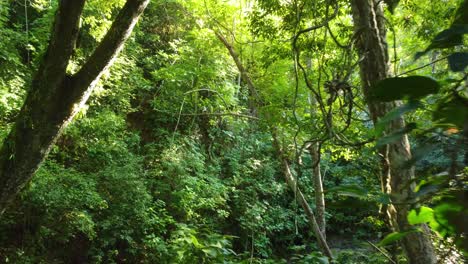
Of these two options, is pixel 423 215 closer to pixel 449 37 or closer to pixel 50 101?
pixel 449 37

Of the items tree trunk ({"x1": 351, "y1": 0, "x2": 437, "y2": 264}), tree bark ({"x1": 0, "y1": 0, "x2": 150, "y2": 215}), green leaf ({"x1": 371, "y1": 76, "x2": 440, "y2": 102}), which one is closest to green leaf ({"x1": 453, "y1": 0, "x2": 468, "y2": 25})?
green leaf ({"x1": 371, "y1": 76, "x2": 440, "y2": 102})

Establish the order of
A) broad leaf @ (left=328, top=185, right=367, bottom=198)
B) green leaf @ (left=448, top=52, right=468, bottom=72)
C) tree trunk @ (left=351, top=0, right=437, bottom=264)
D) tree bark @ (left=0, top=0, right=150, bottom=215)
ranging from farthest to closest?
tree bark @ (left=0, top=0, right=150, bottom=215) → tree trunk @ (left=351, top=0, right=437, bottom=264) → broad leaf @ (left=328, top=185, right=367, bottom=198) → green leaf @ (left=448, top=52, right=468, bottom=72)

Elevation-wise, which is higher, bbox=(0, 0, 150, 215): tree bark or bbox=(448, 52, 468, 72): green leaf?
bbox=(0, 0, 150, 215): tree bark

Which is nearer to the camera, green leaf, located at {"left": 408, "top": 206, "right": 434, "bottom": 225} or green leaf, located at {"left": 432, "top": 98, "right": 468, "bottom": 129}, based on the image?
green leaf, located at {"left": 432, "top": 98, "right": 468, "bottom": 129}

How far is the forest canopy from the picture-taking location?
2.10 feet

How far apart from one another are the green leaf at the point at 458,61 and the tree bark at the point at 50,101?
105 inches

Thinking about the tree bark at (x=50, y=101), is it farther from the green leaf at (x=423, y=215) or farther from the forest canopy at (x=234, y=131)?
→ the green leaf at (x=423, y=215)

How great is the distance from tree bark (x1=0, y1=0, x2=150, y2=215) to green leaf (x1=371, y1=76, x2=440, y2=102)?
2.62 m

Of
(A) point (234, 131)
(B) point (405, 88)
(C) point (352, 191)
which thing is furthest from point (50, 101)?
(A) point (234, 131)

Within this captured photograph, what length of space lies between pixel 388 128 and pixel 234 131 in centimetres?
784

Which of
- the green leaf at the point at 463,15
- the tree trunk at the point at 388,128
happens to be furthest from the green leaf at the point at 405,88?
the tree trunk at the point at 388,128

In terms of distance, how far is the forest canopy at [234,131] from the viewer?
0.64m

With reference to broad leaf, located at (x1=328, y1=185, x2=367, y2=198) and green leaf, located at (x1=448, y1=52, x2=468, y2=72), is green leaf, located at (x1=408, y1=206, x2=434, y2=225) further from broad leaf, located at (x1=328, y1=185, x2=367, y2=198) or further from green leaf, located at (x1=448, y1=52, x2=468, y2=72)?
green leaf, located at (x1=448, y1=52, x2=468, y2=72)

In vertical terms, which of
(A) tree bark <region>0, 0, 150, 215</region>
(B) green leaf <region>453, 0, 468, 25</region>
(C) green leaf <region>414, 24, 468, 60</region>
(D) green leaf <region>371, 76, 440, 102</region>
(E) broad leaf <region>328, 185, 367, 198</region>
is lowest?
(E) broad leaf <region>328, 185, 367, 198</region>
